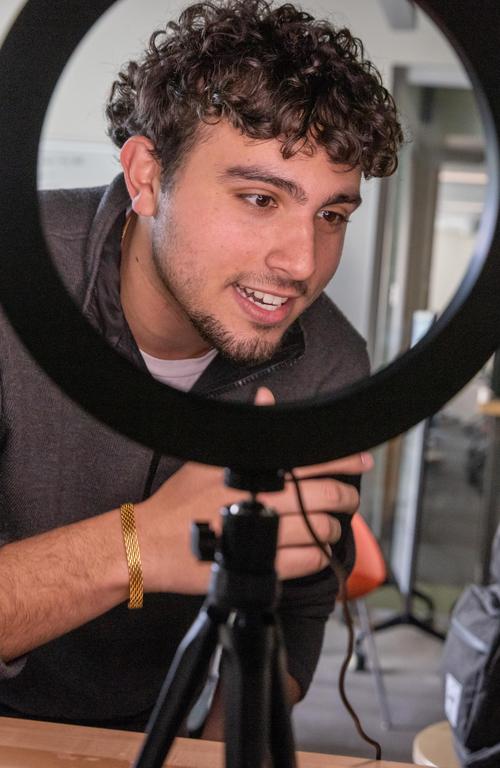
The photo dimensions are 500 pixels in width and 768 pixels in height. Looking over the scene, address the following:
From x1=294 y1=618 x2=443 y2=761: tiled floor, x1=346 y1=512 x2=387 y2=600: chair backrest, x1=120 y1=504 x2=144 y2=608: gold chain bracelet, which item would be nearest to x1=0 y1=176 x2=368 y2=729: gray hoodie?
x1=120 y1=504 x2=144 y2=608: gold chain bracelet

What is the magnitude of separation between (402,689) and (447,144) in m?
3.32

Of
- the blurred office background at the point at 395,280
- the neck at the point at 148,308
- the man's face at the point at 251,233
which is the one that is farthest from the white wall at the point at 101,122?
the man's face at the point at 251,233

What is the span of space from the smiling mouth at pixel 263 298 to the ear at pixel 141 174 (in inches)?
7.5

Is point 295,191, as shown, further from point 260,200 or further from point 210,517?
point 210,517

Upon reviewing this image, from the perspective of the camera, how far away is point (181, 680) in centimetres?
39

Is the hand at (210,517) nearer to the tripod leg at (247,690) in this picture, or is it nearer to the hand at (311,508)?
the hand at (311,508)

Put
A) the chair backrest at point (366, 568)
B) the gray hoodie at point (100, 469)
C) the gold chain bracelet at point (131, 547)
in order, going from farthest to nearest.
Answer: the chair backrest at point (366, 568)
the gray hoodie at point (100, 469)
the gold chain bracelet at point (131, 547)

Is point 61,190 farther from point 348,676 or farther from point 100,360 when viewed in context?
point 348,676

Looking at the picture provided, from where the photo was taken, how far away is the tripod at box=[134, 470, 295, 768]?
376mm

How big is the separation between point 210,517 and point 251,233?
0.26 metres

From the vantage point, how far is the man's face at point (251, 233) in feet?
2.25

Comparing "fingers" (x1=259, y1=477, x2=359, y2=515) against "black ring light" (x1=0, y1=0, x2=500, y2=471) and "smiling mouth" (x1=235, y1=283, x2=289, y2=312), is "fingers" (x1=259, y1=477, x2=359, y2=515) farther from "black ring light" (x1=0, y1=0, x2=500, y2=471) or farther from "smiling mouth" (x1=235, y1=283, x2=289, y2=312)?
"smiling mouth" (x1=235, y1=283, x2=289, y2=312)

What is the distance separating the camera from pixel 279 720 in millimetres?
396

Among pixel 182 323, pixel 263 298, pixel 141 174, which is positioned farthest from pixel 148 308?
pixel 263 298
